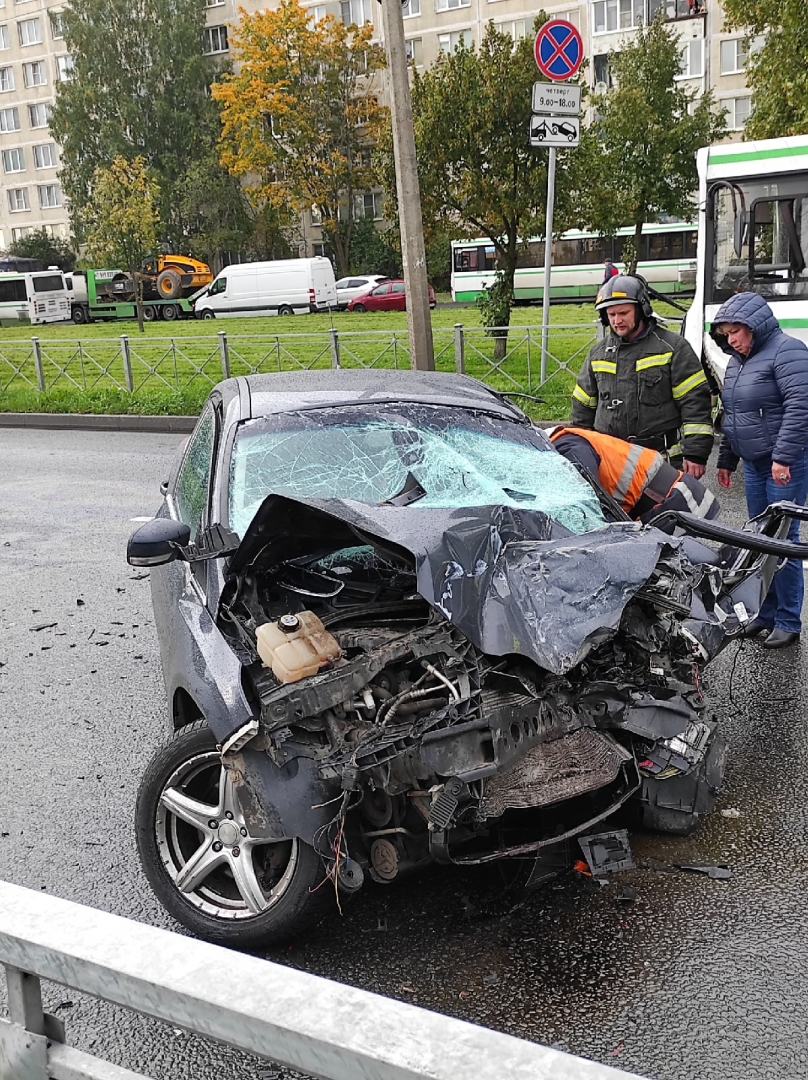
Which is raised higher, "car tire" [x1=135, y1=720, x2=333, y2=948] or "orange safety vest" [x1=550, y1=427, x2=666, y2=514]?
"orange safety vest" [x1=550, y1=427, x2=666, y2=514]

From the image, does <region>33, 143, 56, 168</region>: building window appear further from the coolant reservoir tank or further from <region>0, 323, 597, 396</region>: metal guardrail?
the coolant reservoir tank

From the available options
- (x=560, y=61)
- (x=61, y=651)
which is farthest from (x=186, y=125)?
(x=61, y=651)

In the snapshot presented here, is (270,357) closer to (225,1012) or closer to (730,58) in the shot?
(225,1012)

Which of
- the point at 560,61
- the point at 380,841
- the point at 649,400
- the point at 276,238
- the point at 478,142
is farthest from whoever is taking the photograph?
the point at 276,238

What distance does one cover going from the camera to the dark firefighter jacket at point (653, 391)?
6.08 m

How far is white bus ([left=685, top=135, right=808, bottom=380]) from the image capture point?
1188 cm

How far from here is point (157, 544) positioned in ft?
13.0

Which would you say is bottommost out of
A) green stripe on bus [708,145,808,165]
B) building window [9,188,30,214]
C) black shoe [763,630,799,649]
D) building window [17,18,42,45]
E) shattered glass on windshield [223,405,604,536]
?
black shoe [763,630,799,649]

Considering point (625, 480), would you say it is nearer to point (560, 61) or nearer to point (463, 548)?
point (463, 548)

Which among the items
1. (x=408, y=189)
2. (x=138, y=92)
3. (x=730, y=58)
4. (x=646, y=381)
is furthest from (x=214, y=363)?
(x=138, y=92)

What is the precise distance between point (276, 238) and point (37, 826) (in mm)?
50853

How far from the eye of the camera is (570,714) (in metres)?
3.32

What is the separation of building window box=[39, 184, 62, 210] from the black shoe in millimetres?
65133

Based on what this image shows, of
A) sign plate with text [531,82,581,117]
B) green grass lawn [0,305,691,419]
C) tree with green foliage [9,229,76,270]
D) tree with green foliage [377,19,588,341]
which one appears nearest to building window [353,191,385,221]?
tree with green foliage [9,229,76,270]
